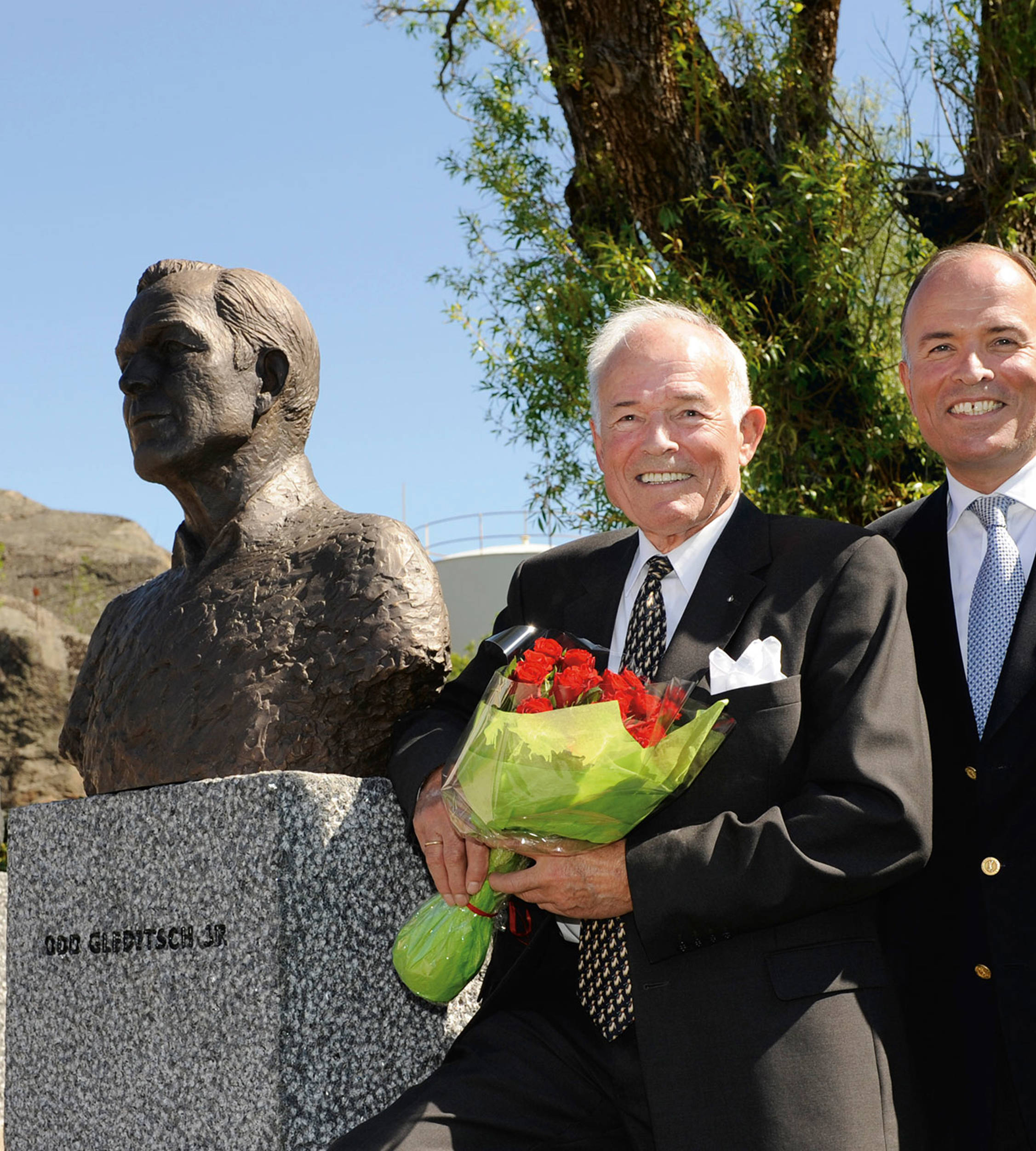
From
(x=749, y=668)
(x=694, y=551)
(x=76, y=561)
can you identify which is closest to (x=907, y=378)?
(x=694, y=551)

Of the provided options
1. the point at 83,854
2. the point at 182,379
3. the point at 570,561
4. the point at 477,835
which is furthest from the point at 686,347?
the point at 83,854

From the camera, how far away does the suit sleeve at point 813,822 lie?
2.11 meters

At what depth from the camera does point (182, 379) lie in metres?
3.22

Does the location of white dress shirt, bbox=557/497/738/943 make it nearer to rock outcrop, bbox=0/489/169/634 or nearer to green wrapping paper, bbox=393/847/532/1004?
green wrapping paper, bbox=393/847/532/1004

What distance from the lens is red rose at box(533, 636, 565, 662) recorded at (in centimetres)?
214

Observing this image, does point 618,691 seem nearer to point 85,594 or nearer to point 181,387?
point 181,387

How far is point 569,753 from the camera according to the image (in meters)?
1.98

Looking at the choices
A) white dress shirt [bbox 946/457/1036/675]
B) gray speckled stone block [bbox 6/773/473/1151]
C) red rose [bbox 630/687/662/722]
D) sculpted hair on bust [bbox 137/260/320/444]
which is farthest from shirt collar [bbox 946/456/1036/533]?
sculpted hair on bust [bbox 137/260/320/444]

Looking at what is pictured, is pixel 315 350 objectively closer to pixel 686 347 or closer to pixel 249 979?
pixel 686 347

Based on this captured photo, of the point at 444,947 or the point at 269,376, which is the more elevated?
the point at 269,376

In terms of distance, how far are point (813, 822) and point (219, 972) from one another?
1354 mm

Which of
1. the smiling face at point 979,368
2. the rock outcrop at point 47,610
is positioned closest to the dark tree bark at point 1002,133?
the smiling face at point 979,368

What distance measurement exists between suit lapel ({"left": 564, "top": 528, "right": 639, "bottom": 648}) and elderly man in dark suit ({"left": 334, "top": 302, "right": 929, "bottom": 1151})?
0.02 metres

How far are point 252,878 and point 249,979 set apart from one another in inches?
8.2
